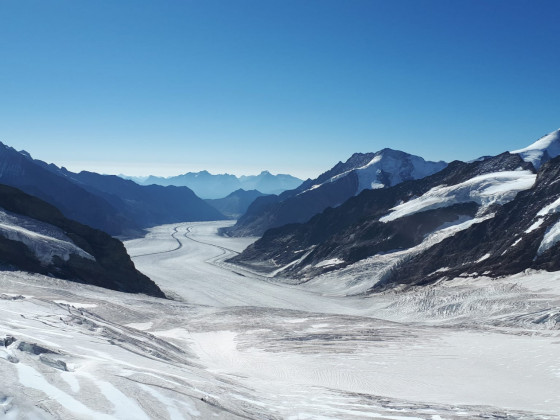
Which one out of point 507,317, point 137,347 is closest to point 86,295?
point 137,347

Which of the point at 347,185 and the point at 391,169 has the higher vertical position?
the point at 391,169

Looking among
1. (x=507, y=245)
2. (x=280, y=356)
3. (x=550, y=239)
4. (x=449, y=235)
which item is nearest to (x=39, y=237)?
(x=280, y=356)

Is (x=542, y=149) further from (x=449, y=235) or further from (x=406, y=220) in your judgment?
(x=449, y=235)

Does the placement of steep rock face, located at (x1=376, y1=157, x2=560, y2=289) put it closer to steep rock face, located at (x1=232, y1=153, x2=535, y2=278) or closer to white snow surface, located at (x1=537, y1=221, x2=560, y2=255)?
white snow surface, located at (x1=537, y1=221, x2=560, y2=255)

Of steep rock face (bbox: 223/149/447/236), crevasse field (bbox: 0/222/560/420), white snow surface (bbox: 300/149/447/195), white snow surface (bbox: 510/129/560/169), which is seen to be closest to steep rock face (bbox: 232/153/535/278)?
crevasse field (bbox: 0/222/560/420)

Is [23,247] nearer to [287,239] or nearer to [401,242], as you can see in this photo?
[401,242]

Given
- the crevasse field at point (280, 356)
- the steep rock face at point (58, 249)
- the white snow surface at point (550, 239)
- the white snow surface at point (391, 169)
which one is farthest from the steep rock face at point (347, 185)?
the steep rock face at point (58, 249)
